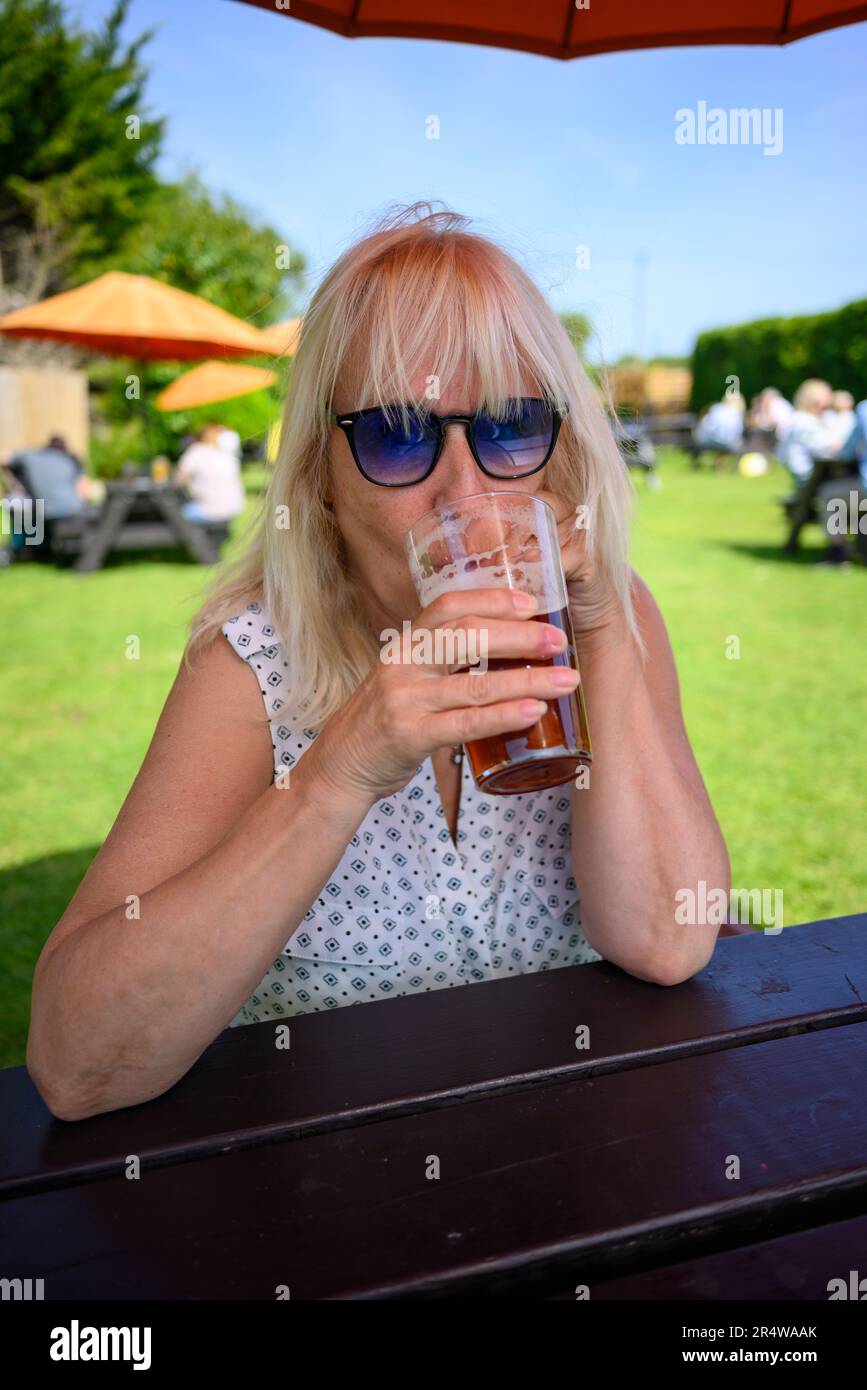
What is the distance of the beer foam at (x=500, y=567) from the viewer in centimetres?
113

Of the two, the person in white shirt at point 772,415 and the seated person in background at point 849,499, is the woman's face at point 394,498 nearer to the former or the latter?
the seated person in background at point 849,499

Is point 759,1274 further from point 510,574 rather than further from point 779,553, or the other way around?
point 779,553

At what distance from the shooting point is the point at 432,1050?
1.20m

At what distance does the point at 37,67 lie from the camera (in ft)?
99.5

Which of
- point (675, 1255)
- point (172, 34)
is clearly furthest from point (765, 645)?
point (172, 34)

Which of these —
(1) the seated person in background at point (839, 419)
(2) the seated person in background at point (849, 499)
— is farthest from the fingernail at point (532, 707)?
(1) the seated person in background at point (839, 419)

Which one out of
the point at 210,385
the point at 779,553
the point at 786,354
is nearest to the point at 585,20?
the point at 779,553

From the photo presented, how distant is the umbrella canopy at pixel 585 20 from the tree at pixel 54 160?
105 ft

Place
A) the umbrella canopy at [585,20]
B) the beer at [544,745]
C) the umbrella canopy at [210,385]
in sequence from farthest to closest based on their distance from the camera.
Result: 1. the umbrella canopy at [210,385]
2. the umbrella canopy at [585,20]
3. the beer at [544,745]

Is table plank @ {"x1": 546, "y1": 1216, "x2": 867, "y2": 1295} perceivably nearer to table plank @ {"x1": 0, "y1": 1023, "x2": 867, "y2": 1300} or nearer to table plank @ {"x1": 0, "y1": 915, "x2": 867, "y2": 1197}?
table plank @ {"x1": 0, "y1": 1023, "x2": 867, "y2": 1300}

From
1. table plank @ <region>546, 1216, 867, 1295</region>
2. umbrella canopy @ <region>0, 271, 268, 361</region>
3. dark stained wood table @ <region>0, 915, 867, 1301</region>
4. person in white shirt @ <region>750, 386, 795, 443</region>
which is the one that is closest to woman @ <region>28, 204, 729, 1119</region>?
dark stained wood table @ <region>0, 915, 867, 1301</region>

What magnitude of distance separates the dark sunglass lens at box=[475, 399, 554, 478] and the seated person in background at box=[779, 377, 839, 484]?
38.5 feet

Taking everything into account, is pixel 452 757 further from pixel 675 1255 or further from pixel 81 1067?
pixel 675 1255
